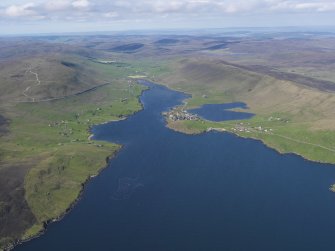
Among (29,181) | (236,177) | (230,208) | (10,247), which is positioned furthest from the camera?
(236,177)

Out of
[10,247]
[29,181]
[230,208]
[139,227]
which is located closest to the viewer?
[10,247]

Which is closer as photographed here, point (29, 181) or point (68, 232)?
point (68, 232)

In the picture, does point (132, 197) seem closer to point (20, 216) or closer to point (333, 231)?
point (20, 216)

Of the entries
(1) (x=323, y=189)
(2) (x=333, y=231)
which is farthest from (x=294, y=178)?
(2) (x=333, y=231)

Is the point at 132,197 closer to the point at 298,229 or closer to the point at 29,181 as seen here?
the point at 29,181

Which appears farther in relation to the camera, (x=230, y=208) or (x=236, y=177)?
(x=236, y=177)

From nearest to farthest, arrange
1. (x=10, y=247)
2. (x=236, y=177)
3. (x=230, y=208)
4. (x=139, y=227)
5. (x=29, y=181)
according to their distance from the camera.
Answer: (x=10, y=247)
(x=139, y=227)
(x=230, y=208)
(x=29, y=181)
(x=236, y=177)

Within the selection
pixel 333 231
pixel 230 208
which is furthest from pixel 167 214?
pixel 333 231

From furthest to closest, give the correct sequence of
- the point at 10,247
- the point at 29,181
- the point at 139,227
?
the point at 29,181 → the point at 139,227 → the point at 10,247

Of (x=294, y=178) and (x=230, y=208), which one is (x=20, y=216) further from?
(x=294, y=178)
